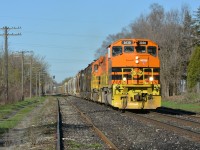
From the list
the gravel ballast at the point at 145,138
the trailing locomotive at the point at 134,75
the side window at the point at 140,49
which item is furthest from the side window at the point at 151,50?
the gravel ballast at the point at 145,138

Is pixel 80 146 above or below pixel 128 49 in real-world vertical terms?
below

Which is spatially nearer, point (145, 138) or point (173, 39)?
point (145, 138)

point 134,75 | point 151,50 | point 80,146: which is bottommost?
point 80,146

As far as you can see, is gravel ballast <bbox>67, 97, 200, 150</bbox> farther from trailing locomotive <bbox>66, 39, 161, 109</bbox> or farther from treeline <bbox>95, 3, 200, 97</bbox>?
treeline <bbox>95, 3, 200, 97</bbox>

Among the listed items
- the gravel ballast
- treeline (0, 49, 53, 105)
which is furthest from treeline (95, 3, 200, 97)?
the gravel ballast

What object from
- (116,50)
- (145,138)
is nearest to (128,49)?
(116,50)

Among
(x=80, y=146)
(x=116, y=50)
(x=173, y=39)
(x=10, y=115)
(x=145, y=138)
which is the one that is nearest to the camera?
(x=80, y=146)

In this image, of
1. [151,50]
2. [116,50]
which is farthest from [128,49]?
[151,50]

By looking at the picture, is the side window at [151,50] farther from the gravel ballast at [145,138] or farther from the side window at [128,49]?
the gravel ballast at [145,138]

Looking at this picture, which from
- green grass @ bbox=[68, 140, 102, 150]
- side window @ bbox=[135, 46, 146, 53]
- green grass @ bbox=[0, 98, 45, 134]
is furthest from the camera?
side window @ bbox=[135, 46, 146, 53]

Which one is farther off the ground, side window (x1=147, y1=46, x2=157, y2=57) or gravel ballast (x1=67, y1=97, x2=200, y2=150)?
side window (x1=147, y1=46, x2=157, y2=57)

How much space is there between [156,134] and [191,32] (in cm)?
5337

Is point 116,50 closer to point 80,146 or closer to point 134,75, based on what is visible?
point 134,75

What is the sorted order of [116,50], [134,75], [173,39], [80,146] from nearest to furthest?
1. [80,146]
2. [134,75]
3. [116,50]
4. [173,39]
